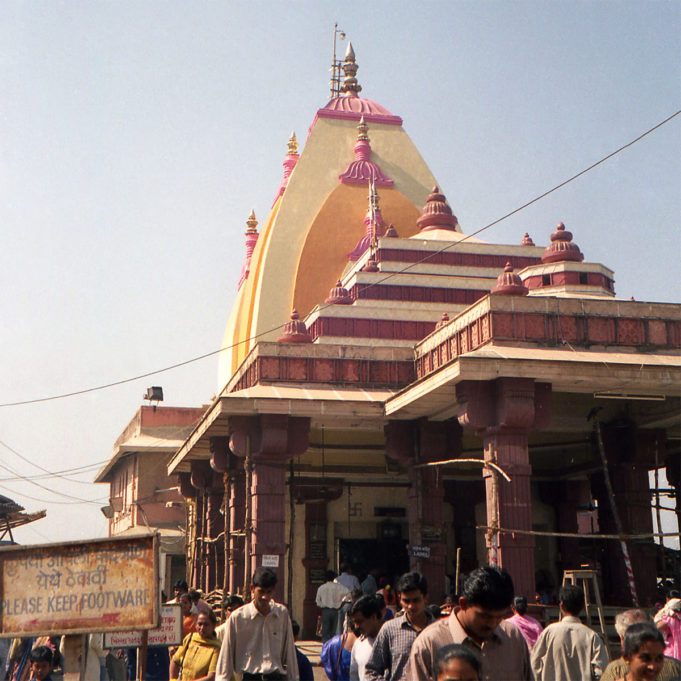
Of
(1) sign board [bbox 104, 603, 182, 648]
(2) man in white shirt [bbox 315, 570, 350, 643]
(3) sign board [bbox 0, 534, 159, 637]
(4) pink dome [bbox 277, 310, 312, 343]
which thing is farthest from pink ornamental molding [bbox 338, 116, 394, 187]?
(3) sign board [bbox 0, 534, 159, 637]

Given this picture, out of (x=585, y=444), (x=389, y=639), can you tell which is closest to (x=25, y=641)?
(x=389, y=639)

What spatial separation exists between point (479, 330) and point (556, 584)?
9.66 meters

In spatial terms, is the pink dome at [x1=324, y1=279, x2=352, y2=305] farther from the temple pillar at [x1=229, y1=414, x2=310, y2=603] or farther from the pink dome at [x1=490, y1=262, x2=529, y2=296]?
the pink dome at [x1=490, y1=262, x2=529, y2=296]

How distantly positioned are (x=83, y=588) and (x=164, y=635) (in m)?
2.69

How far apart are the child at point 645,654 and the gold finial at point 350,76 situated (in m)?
29.4

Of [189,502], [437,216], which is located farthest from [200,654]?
[189,502]

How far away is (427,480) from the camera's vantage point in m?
17.2

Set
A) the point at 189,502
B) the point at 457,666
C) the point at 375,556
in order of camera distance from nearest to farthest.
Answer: the point at 457,666 < the point at 375,556 < the point at 189,502

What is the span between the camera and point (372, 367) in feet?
58.4

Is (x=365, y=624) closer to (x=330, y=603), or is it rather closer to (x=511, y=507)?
(x=511, y=507)

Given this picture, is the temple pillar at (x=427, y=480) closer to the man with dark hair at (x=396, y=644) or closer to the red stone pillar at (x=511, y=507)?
the red stone pillar at (x=511, y=507)

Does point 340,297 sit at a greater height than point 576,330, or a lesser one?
greater

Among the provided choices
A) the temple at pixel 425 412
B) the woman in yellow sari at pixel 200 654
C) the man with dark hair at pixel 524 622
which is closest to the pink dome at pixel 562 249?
the temple at pixel 425 412

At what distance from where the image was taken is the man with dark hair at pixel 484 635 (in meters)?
4.25
